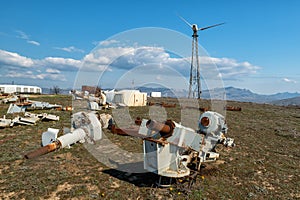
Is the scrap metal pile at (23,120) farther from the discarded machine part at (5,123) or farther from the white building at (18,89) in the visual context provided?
the white building at (18,89)

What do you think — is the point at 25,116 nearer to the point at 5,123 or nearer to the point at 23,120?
the point at 23,120

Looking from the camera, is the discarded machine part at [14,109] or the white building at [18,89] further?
the white building at [18,89]

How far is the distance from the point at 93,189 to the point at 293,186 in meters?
8.32

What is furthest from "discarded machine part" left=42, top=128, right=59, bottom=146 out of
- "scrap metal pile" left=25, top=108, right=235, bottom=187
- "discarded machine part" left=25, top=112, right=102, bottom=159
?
"scrap metal pile" left=25, top=108, right=235, bottom=187

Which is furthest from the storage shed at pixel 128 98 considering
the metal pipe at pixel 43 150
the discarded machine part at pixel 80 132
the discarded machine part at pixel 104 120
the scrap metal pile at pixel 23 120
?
the metal pipe at pixel 43 150

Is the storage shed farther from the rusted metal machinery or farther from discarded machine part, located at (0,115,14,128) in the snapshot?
the rusted metal machinery

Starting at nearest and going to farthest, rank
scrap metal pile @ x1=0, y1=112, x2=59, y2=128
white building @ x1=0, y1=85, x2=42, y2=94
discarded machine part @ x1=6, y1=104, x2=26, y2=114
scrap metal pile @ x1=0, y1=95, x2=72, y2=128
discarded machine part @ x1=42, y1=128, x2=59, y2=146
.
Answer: discarded machine part @ x1=42, y1=128, x2=59, y2=146, scrap metal pile @ x1=0, y1=112, x2=59, y2=128, scrap metal pile @ x1=0, y1=95, x2=72, y2=128, discarded machine part @ x1=6, y1=104, x2=26, y2=114, white building @ x1=0, y1=85, x2=42, y2=94

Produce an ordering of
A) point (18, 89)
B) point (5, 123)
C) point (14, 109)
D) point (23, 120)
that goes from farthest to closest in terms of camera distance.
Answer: point (18, 89) < point (14, 109) < point (23, 120) < point (5, 123)

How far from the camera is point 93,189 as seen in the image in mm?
7867

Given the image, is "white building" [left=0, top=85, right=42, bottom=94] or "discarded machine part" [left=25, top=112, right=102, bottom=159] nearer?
"discarded machine part" [left=25, top=112, right=102, bottom=159]

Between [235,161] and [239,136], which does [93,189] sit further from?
[239,136]

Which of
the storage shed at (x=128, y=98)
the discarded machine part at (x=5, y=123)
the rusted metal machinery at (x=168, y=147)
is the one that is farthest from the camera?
the storage shed at (x=128, y=98)

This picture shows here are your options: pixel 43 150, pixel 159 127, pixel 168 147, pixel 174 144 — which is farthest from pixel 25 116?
pixel 174 144

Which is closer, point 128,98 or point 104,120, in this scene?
point 104,120
